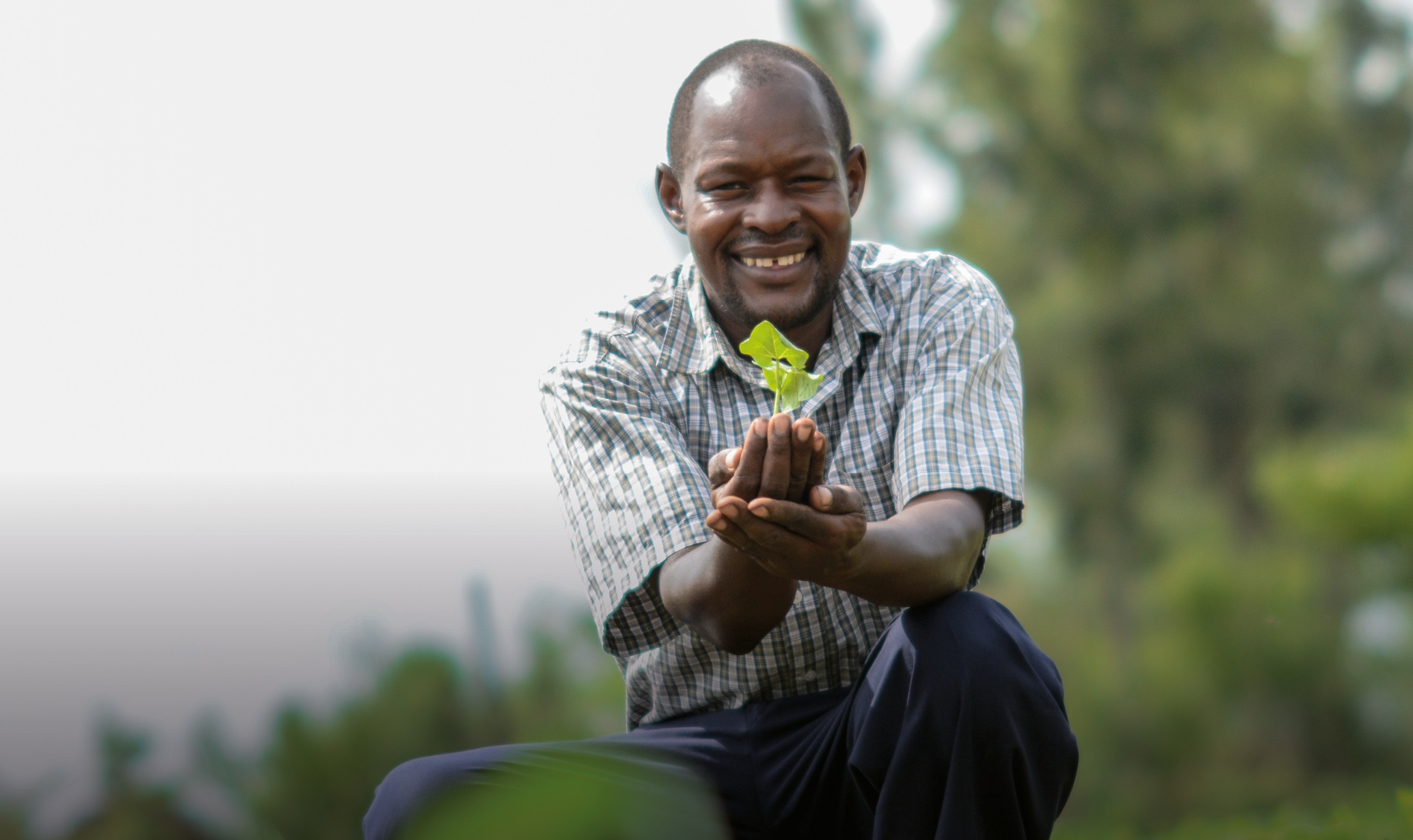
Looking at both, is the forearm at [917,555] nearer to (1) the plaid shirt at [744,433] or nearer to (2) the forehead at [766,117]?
(1) the plaid shirt at [744,433]

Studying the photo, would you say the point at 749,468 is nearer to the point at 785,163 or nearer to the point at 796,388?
the point at 796,388

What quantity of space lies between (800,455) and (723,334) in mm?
694

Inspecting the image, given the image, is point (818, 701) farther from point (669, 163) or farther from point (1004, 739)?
point (669, 163)

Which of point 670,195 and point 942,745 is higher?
point 670,195

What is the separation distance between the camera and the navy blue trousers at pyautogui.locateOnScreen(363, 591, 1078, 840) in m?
1.39

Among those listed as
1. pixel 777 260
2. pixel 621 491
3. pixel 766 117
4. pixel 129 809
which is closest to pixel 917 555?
pixel 621 491

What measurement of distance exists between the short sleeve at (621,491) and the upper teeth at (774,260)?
233 millimetres

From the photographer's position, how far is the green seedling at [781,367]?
1.51 meters

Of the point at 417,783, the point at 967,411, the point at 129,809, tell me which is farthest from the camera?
the point at 129,809

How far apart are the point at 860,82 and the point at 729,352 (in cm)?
636

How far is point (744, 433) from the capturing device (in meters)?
1.81

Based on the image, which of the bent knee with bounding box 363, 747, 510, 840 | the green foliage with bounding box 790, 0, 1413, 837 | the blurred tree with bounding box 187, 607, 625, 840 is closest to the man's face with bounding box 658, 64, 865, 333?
the bent knee with bounding box 363, 747, 510, 840

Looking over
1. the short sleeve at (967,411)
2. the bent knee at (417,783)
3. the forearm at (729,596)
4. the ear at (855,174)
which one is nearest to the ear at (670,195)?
the ear at (855,174)

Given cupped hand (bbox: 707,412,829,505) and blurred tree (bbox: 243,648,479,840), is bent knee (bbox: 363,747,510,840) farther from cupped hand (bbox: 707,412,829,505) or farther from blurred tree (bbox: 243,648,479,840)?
blurred tree (bbox: 243,648,479,840)
